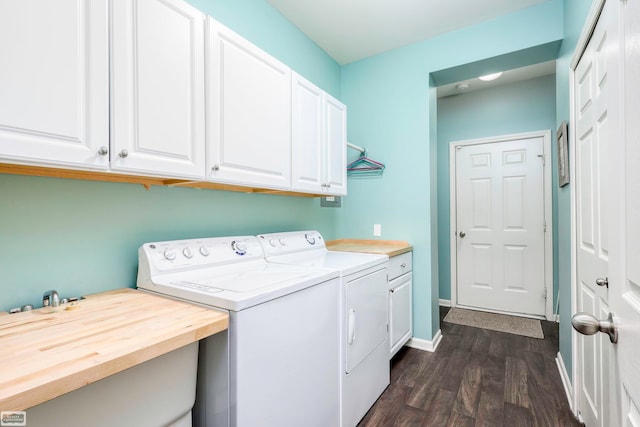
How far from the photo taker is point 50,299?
109cm

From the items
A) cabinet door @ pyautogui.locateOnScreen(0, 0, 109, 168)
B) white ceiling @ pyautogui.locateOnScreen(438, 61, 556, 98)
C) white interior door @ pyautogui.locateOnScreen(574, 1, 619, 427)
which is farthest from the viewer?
white ceiling @ pyautogui.locateOnScreen(438, 61, 556, 98)

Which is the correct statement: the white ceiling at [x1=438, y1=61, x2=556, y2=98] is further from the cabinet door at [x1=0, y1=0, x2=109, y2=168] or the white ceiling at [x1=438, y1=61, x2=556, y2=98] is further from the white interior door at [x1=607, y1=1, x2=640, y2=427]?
the cabinet door at [x1=0, y1=0, x2=109, y2=168]

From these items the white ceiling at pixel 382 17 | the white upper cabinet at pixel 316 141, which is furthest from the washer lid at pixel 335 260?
the white ceiling at pixel 382 17

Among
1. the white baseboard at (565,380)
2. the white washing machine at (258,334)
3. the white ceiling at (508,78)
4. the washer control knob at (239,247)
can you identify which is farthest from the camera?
the white ceiling at (508,78)

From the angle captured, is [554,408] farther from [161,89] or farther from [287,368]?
[161,89]

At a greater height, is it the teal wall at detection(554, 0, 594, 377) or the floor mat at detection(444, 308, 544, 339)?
the teal wall at detection(554, 0, 594, 377)

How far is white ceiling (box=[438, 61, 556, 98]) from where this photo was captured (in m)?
3.13

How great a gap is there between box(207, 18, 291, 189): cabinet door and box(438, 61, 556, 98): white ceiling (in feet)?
7.76

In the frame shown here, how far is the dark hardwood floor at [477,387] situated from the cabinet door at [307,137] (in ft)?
4.86

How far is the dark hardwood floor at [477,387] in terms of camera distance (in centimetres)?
174

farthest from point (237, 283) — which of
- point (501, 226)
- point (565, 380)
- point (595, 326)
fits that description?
point (501, 226)

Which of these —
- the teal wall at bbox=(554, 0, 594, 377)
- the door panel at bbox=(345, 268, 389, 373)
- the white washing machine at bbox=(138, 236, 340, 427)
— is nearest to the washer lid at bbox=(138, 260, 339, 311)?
the white washing machine at bbox=(138, 236, 340, 427)

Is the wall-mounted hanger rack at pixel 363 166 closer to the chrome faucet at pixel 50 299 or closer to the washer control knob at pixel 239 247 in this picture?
the washer control knob at pixel 239 247

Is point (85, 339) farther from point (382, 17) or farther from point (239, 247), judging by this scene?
point (382, 17)
